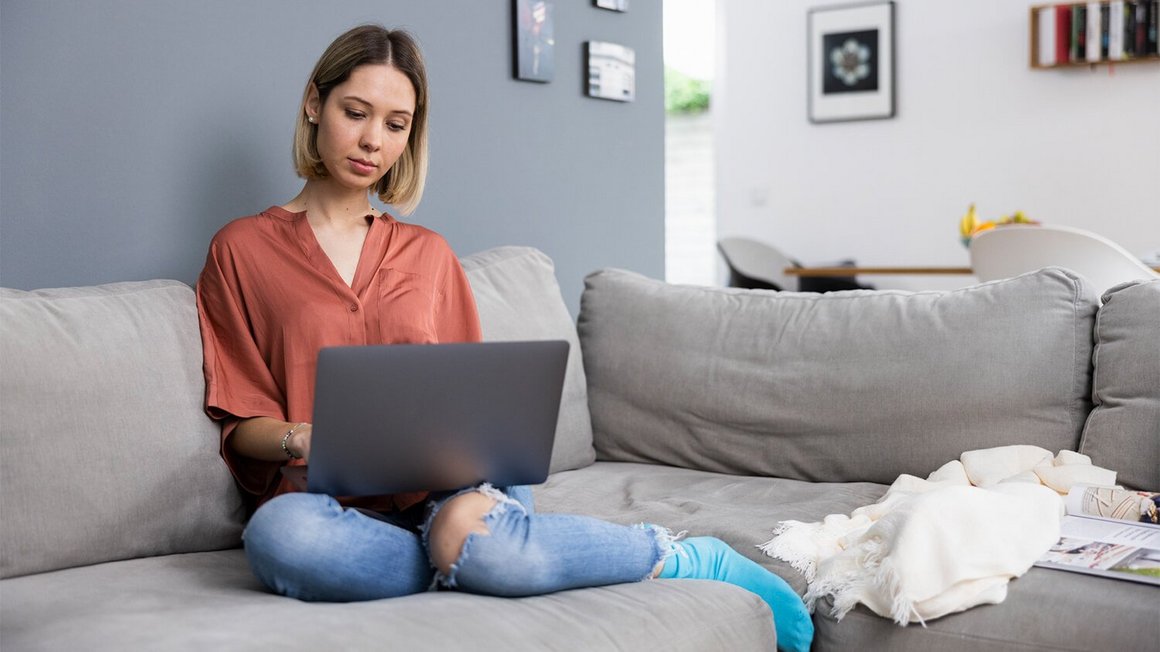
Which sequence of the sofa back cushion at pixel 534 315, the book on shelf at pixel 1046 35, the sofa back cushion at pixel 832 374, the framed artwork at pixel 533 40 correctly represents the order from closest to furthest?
the sofa back cushion at pixel 832 374, the sofa back cushion at pixel 534 315, the framed artwork at pixel 533 40, the book on shelf at pixel 1046 35

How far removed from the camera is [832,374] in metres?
2.22

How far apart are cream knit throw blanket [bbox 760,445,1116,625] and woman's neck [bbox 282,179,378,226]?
88cm

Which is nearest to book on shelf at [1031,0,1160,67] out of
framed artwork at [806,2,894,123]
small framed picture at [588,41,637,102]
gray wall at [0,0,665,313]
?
framed artwork at [806,2,894,123]

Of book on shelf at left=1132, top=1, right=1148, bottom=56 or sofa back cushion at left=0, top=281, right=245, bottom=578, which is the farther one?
book on shelf at left=1132, top=1, right=1148, bottom=56

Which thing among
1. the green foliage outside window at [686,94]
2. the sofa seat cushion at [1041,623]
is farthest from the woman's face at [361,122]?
the green foliage outside window at [686,94]

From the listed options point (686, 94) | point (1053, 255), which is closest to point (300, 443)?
point (1053, 255)

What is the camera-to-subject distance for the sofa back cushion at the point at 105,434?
4.96ft

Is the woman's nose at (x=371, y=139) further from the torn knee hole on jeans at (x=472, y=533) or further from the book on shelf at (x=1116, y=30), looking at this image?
the book on shelf at (x=1116, y=30)

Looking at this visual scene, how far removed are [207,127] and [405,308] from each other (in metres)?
0.63

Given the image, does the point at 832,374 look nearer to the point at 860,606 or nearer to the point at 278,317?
the point at 860,606

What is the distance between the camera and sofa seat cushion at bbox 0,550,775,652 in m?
1.22

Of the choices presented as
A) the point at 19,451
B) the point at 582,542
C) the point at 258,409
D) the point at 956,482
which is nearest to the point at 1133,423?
the point at 956,482

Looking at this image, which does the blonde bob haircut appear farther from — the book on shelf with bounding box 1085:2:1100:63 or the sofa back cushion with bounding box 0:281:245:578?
the book on shelf with bounding box 1085:2:1100:63

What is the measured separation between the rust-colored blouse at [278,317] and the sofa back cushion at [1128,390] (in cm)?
119
